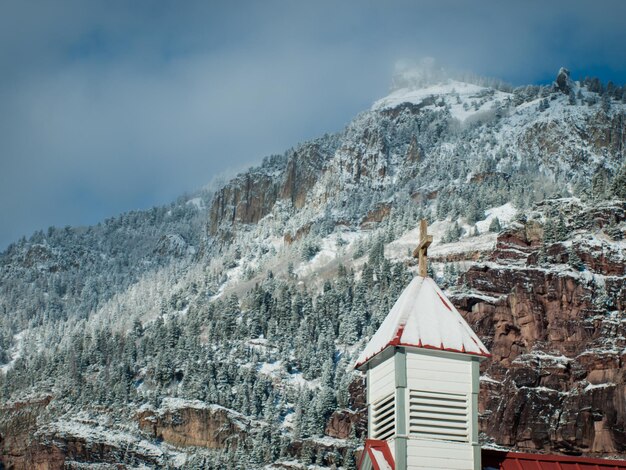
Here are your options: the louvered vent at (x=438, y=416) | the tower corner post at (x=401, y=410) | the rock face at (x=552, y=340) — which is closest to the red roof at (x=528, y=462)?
the tower corner post at (x=401, y=410)

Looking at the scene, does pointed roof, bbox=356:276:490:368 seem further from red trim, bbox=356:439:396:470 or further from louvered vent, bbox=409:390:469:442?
red trim, bbox=356:439:396:470

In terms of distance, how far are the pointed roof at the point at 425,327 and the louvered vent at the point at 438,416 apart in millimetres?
1159

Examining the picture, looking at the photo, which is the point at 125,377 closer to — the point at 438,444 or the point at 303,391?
the point at 303,391

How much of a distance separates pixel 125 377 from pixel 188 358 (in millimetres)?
10488

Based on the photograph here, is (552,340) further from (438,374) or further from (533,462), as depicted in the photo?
(438,374)

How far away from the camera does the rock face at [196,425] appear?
15950 centimetres

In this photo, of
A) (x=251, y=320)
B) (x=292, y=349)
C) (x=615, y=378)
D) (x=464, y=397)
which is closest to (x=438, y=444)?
(x=464, y=397)

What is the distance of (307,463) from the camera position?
474 ft

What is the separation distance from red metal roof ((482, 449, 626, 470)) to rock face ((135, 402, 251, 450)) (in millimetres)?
131235

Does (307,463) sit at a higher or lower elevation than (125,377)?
lower

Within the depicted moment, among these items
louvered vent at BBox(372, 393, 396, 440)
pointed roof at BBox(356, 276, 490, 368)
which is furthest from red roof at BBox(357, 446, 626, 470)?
pointed roof at BBox(356, 276, 490, 368)

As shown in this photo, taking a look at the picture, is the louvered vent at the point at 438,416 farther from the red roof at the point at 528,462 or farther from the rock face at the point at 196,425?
the rock face at the point at 196,425

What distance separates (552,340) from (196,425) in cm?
5200

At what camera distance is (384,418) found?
27.7m
